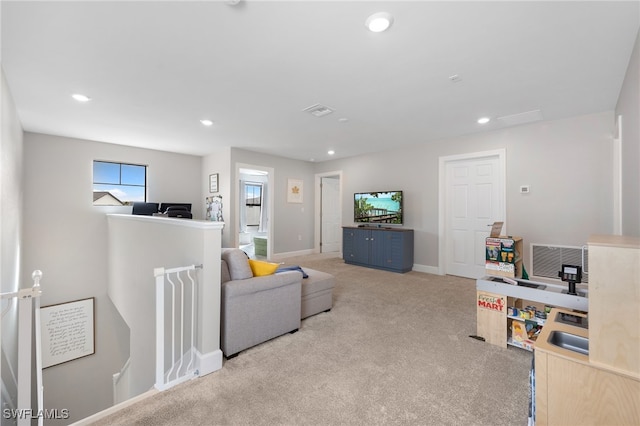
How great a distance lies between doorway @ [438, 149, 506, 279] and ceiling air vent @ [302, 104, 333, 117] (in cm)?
248

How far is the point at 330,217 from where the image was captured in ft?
23.9

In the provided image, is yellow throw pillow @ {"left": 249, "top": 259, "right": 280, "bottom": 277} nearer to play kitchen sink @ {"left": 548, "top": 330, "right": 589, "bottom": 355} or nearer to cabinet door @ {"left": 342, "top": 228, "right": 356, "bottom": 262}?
play kitchen sink @ {"left": 548, "top": 330, "right": 589, "bottom": 355}

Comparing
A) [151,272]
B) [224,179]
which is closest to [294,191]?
[224,179]

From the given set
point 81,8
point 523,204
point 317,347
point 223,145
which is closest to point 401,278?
point 523,204

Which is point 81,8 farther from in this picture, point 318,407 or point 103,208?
point 103,208

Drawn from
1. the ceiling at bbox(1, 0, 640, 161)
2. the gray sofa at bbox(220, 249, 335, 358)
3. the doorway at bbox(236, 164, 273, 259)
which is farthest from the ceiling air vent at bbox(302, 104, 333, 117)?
the doorway at bbox(236, 164, 273, 259)

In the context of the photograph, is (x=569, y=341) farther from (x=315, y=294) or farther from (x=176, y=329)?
(x=176, y=329)

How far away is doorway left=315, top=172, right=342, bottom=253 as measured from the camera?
7.05m

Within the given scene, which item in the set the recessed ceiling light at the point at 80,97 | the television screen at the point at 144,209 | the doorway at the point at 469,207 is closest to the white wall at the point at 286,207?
the television screen at the point at 144,209

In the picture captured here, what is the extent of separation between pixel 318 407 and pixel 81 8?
2.84 meters

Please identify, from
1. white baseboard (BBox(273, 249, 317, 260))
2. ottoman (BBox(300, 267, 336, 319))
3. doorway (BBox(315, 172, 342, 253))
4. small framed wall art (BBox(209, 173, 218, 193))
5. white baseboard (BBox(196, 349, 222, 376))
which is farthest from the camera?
doorway (BBox(315, 172, 342, 253))

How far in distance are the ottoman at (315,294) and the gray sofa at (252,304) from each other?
0.16m

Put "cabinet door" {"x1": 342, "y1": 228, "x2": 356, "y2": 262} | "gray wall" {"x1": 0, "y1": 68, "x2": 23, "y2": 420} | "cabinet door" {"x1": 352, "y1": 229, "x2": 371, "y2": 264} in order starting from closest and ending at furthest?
"gray wall" {"x1": 0, "y1": 68, "x2": 23, "y2": 420} < "cabinet door" {"x1": 352, "y1": 229, "x2": 371, "y2": 264} < "cabinet door" {"x1": 342, "y1": 228, "x2": 356, "y2": 262}

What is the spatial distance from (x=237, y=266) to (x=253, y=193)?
6101 millimetres
